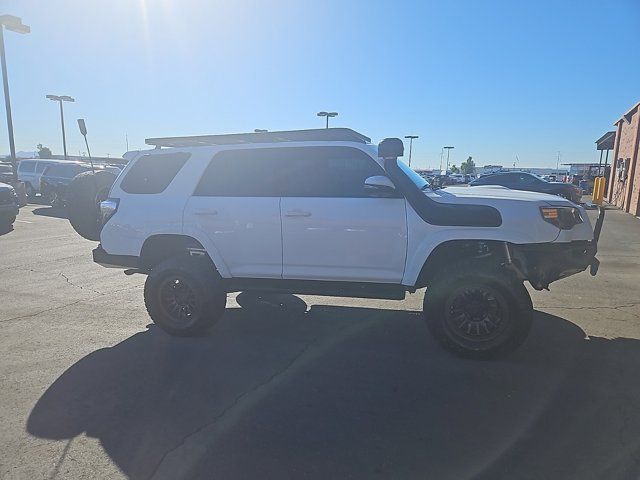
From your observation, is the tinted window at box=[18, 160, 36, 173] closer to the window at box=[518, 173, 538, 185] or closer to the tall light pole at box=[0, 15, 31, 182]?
the tall light pole at box=[0, 15, 31, 182]

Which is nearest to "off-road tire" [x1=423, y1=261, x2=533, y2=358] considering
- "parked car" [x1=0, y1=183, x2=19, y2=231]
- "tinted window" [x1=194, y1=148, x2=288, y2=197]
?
"tinted window" [x1=194, y1=148, x2=288, y2=197]

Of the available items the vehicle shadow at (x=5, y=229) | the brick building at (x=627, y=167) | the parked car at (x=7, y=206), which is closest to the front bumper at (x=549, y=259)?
the vehicle shadow at (x=5, y=229)

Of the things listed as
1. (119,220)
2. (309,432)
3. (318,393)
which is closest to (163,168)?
(119,220)

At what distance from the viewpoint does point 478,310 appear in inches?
154

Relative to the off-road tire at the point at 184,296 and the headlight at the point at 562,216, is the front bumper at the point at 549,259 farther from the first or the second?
the off-road tire at the point at 184,296

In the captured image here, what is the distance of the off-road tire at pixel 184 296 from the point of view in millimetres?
4492

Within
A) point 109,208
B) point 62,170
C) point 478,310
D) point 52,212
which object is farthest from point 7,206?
point 478,310

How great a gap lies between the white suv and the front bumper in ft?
0.04

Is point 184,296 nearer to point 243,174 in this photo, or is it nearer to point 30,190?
point 243,174

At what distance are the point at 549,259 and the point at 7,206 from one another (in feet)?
45.7

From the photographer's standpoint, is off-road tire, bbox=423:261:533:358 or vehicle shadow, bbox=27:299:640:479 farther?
off-road tire, bbox=423:261:533:358

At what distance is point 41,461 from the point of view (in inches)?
103

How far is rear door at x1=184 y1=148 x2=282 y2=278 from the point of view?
4371mm

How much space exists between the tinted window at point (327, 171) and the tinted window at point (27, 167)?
2274cm
